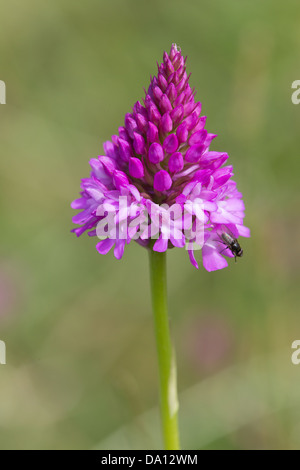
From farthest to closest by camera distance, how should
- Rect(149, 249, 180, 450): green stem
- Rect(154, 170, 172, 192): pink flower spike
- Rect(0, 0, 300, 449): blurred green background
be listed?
1. Rect(0, 0, 300, 449): blurred green background
2. Rect(149, 249, 180, 450): green stem
3. Rect(154, 170, 172, 192): pink flower spike

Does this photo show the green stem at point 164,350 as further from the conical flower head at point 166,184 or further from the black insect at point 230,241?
the black insect at point 230,241

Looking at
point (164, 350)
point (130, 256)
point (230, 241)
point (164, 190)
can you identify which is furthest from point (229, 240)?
point (130, 256)

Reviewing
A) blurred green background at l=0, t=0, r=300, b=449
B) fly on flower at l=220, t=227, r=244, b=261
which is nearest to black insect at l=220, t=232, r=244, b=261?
fly on flower at l=220, t=227, r=244, b=261

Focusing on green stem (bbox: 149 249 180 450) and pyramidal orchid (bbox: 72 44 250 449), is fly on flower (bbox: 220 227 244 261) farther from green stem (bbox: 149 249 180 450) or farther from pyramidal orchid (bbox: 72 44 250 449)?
green stem (bbox: 149 249 180 450)

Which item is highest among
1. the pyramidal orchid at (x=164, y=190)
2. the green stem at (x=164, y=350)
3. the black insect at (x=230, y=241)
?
the pyramidal orchid at (x=164, y=190)

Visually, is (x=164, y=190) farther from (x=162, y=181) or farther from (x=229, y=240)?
(x=229, y=240)

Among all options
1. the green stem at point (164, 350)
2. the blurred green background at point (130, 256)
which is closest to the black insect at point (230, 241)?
the green stem at point (164, 350)

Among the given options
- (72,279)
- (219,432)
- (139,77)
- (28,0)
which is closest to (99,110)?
(139,77)
